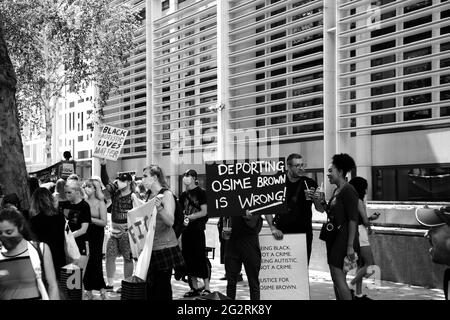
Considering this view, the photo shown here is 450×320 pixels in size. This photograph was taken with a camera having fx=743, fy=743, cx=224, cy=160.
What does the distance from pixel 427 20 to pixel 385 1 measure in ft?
4.06

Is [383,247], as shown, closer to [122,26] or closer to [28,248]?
[28,248]

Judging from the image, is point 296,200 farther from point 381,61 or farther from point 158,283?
point 381,61

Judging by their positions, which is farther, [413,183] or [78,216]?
[413,183]

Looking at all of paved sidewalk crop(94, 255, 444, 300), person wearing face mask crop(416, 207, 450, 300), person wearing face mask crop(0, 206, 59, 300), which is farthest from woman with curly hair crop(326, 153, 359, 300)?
person wearing face mask crop(0, 206, 59, 300)

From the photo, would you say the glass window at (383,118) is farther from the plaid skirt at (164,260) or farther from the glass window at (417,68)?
the plaid skirt at (164,260)

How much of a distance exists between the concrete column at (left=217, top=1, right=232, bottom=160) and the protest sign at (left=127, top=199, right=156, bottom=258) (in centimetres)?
1281

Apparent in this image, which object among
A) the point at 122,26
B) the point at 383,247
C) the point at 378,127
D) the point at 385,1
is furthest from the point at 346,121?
the point at 122,26

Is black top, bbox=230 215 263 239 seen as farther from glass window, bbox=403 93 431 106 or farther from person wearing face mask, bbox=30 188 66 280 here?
glass window, bbox=403 93 431 106

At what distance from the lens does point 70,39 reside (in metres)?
24.3

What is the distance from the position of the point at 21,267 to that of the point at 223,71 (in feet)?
52.8

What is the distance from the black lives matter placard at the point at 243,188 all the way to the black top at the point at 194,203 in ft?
8.19

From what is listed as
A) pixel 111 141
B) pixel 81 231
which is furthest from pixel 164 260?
pixel 111 141

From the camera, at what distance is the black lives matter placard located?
7.89 metres

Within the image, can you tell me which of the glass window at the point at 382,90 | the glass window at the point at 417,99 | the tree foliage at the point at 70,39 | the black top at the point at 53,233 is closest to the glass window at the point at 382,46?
the glass window at the point at 382,90
